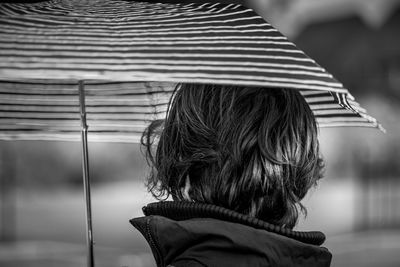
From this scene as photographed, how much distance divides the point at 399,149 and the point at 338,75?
193 centimetres

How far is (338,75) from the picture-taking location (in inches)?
407

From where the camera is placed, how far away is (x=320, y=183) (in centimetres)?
1164

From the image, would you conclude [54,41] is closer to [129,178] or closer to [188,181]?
[188,181]

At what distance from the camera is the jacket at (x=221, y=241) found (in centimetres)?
122

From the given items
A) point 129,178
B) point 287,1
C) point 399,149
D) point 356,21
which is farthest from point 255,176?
point 129,178

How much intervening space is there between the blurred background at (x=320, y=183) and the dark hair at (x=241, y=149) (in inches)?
259

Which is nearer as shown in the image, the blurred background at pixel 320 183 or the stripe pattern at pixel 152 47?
the stripe pattern at pixel 152 47

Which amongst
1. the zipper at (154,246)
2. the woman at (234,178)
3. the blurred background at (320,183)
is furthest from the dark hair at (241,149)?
the blurred background at (320,183)

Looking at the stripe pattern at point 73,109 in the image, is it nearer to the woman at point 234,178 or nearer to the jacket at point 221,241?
the woman at point 234,178

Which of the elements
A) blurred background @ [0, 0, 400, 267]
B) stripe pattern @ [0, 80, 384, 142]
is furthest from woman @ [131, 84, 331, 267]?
blurred background @ [0, 0, 400, 267]

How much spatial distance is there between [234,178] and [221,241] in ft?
0.55

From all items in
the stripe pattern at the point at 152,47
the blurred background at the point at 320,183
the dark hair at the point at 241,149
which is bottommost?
the dark hair at the point at 241,149

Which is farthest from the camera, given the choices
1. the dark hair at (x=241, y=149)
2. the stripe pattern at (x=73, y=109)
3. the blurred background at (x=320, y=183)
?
the blurred background at (x=320, y=183)

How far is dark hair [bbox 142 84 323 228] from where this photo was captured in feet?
4.48
